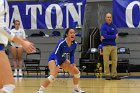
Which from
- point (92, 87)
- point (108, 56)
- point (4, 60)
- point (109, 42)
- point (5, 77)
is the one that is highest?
point (4, 60)

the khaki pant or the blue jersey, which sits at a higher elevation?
the blue jersey

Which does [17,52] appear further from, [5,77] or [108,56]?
[5,77]

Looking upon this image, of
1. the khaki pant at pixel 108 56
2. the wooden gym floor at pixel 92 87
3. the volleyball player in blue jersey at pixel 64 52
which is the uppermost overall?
the volleyball player in blue jersey at pixel 64 52

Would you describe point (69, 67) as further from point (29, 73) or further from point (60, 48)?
point (29, 73)

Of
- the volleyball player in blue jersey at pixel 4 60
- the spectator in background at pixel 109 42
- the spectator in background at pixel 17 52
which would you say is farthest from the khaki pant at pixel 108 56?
the volleyball player in blue jersey at pixel 4 60

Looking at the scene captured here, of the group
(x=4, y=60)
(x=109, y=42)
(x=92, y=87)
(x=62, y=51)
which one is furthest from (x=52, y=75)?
(x=109, y=42)

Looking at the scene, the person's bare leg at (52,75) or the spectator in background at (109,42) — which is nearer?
the person's bare leg at (52,75)

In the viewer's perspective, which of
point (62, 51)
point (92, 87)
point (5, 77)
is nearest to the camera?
point (5, 77)

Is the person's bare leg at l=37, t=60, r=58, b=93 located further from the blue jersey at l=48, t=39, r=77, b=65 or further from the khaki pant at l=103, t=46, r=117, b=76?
the khaki pant at l=103, t=46, r=117, b=76

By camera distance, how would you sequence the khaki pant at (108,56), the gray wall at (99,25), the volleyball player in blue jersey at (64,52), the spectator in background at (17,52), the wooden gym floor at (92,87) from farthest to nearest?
the gray wall at (99,25) < the spectator in background at (17,52) < the khaki pant at (108,56) < the wooden gym floor at (92,87) < the volleyball player in blue jersey at (64,52)

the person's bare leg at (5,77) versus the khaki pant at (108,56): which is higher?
the person's bare leg at (5,77)

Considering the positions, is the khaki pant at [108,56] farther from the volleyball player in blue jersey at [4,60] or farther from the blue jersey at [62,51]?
the volleyball player in blue jersey at [4,60]

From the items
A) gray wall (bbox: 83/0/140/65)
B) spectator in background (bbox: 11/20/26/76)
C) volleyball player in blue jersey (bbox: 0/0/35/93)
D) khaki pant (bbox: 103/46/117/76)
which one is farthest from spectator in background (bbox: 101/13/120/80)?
volleyball player in blue jersey (bbox: 0/0/35/93)

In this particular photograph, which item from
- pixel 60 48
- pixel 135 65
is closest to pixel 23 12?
pixel 135 65
